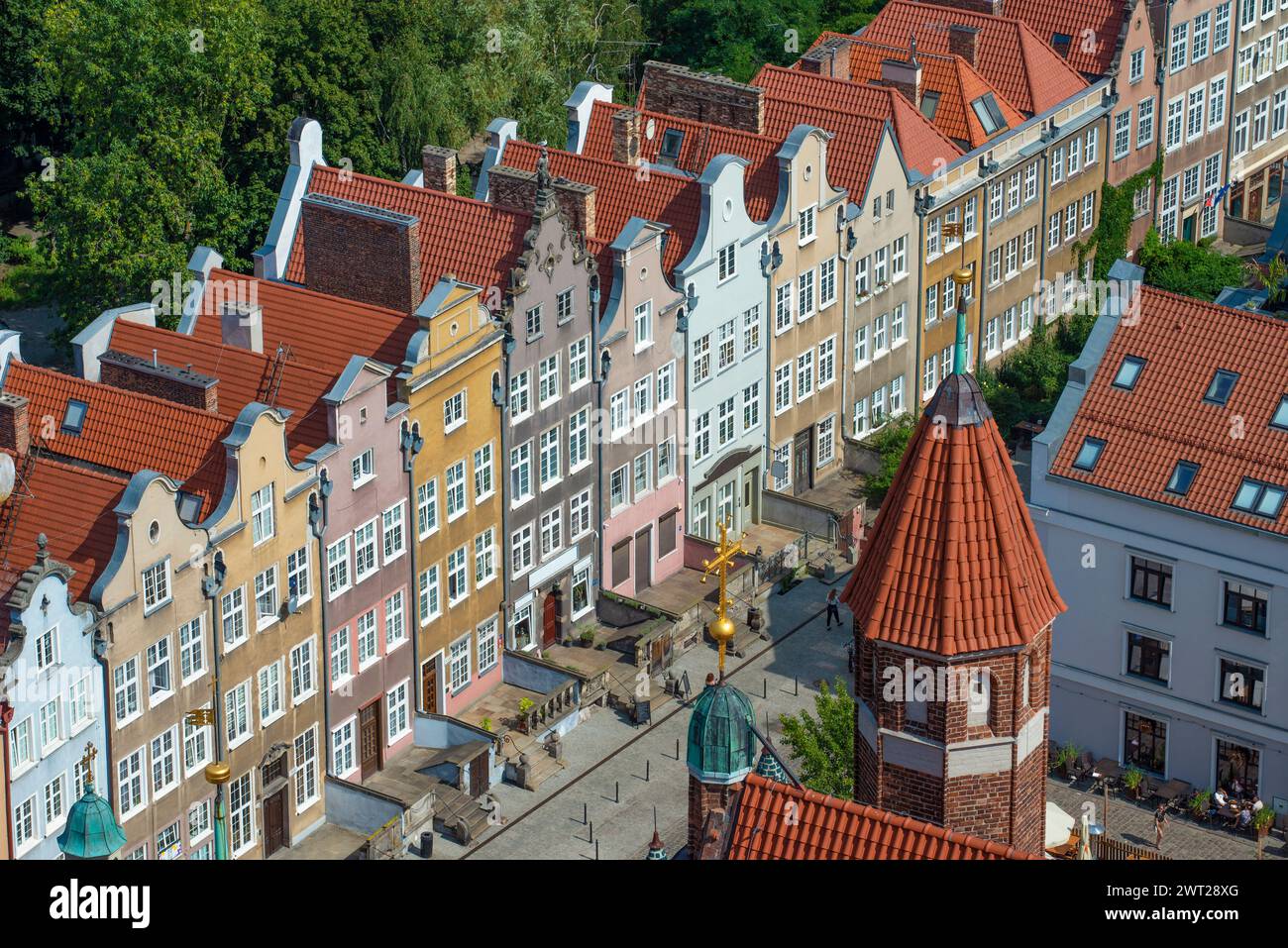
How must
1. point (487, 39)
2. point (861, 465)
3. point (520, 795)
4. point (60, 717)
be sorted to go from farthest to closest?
point (487, 39)
point (861, 465)
point (520, 795)
point (60, 717)

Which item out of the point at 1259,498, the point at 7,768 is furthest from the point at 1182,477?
the point at 7,768

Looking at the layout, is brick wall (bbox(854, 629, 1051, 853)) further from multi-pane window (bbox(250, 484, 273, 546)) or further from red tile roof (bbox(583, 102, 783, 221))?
red tile roof (bbox(583, 102, 783, 221))

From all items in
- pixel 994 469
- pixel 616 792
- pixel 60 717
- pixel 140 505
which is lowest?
pixel 616 792

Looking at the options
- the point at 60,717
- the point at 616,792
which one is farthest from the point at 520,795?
the point at 60,717

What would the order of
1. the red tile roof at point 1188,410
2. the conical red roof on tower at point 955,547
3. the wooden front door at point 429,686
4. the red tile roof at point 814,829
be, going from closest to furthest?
the red tile roof at point 814,829 → the conical red roof on tower at point 955,547 → the red tile roof at point 1188,410 → the wooden front door at point 429,686

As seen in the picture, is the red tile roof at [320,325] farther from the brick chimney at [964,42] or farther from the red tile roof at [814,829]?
the brick chimney at [964,42]

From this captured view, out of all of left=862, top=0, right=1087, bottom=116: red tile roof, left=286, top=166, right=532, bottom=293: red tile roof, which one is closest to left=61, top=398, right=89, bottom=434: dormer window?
left=286, top=166, right=532, bottom=293: red tile roof

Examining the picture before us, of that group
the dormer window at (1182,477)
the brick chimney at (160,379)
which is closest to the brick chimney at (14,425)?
the brick chimney at (160,379)

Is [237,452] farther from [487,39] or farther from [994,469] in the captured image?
[487,39]
